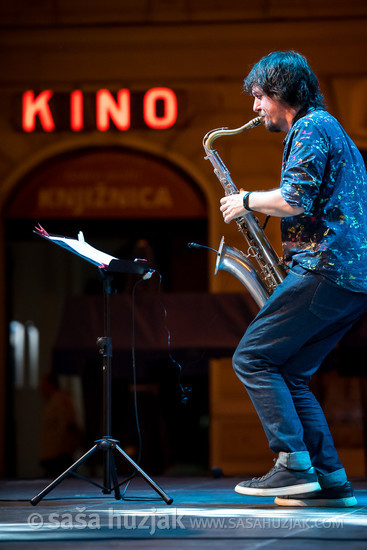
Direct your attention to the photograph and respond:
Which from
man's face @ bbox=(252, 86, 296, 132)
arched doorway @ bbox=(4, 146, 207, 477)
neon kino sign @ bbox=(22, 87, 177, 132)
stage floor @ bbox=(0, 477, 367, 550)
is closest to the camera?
stage floor @ bbox=(0, 477, 367, 550)

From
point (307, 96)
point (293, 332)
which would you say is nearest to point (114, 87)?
point (307, 96)

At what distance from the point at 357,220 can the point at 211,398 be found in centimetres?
483

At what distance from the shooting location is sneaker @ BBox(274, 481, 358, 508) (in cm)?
333

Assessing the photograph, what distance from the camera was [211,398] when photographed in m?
7.89

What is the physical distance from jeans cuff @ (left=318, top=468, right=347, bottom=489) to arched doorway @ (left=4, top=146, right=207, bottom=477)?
4883mm

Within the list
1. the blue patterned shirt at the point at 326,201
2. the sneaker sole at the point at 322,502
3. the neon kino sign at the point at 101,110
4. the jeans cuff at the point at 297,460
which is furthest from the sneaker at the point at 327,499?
the neon kino sign at the point at 101,110

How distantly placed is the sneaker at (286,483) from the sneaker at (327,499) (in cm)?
6

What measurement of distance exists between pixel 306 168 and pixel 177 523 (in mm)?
1612

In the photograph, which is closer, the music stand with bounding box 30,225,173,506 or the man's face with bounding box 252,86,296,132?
the music stand with bounding box 30,225,173,506

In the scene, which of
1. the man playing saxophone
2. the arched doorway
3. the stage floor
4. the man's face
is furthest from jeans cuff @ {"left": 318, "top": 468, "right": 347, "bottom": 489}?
the arched doorway

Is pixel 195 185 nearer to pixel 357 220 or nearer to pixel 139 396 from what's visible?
pixel 139 396

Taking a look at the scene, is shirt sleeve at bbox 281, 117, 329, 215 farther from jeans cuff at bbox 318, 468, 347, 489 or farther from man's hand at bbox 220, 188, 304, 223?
jeans cuff at bbox 318, 468, 347, 489

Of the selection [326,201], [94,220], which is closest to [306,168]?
[326,201]

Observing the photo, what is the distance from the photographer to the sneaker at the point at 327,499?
3332 mm
